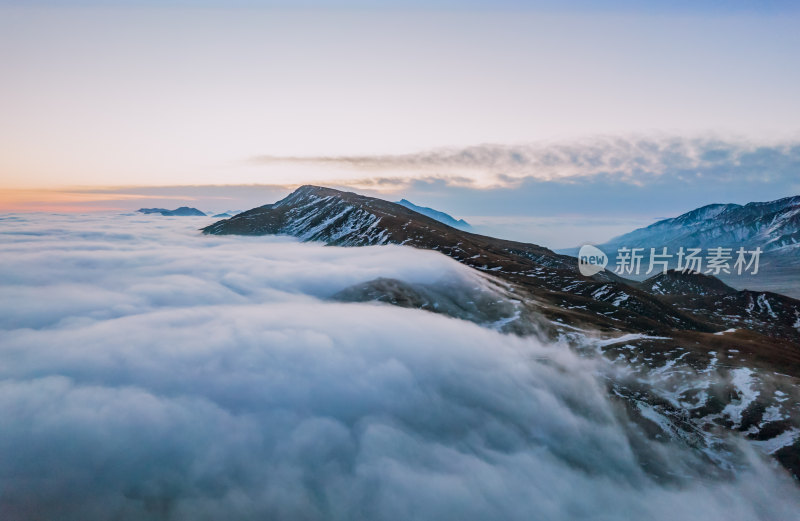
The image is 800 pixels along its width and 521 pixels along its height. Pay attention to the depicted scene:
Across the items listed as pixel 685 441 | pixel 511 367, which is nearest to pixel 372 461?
pixel 511 367

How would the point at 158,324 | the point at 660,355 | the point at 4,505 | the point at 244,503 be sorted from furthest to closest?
1. the point at 158,324
2. the point at 660,355
3. the point at 244,503
4. the point at 4,505

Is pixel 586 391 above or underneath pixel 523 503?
above

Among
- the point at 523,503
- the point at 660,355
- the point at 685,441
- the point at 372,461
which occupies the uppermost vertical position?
the point at 660,355

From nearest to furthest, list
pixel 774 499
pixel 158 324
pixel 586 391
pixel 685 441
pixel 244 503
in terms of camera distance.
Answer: pixel 244 503 → pixel 774 499 → pixel 685 441 → pixel 586 391 → pixel 158 324

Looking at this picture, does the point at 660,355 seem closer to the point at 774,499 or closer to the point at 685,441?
the point at 685,441

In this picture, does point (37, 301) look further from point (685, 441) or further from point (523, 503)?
point (685, 441)

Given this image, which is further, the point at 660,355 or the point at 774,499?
the point at 660,355

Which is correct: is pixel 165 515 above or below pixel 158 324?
below

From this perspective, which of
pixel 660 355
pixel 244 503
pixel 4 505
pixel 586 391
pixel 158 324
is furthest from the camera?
pixel 158 324

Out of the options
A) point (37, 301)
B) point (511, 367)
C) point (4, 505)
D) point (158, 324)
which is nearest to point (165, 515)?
point (4, 505)

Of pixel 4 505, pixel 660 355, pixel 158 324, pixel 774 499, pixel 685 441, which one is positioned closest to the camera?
Answer: pixel 4 505
